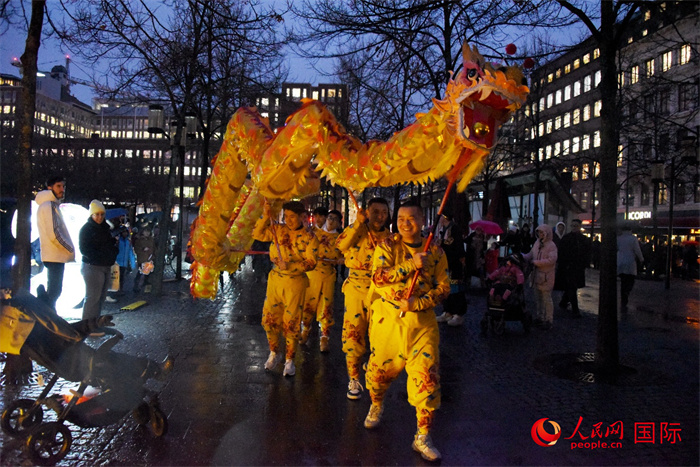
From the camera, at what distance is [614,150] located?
633 centimetres

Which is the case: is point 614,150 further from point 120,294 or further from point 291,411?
point 120,294

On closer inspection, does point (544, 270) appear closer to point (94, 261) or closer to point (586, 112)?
point (94, 261)

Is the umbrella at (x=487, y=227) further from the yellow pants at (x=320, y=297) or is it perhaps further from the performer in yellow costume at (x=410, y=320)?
the performer in yellow costume at (x=410, y=320)

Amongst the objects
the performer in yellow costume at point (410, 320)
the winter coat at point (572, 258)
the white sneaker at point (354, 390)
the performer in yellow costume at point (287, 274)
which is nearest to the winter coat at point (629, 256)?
the winter coat at point (572, 258)

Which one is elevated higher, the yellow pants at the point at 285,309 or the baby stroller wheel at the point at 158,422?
the yellow pants at the point at 285,309

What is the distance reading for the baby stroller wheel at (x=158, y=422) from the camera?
156 inches

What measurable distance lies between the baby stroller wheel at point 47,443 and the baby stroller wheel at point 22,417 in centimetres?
29

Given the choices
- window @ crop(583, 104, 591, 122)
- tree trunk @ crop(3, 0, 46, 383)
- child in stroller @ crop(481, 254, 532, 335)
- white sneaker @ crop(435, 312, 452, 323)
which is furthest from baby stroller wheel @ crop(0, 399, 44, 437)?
window @ crop(583, 104, 591, 122)

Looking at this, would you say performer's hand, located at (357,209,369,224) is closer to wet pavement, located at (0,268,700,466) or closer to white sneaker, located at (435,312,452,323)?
wet pavement, located at (0,268,700,466)

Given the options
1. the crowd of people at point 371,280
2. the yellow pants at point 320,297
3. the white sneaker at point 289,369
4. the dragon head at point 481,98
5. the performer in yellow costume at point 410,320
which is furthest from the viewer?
the yellow pants at point 320,297

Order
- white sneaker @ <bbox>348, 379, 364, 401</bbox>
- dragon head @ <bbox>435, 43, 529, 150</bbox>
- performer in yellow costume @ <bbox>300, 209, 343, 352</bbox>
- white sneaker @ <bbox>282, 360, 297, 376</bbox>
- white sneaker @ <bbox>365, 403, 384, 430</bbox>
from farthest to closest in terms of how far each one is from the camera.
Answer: performer in yellow costume @ <bbox>300, 209, 343, 352</bbox> < white sneaker @ <bbox>282, 360, 297, 376</bbox> < white sneaker @ <bbox>348, 379, 364, 401</bbox> < white sneaker @ <bbox>365, 403, 384, 430</bbox> < dragon head @ <bbox>435, 43, 529, 150</bbox>

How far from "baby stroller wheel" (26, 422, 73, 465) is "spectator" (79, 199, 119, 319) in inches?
156

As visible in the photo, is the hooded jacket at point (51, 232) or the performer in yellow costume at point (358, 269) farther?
the hooded jacket at point (51, 232)

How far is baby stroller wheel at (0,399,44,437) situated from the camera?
3.80 metres
